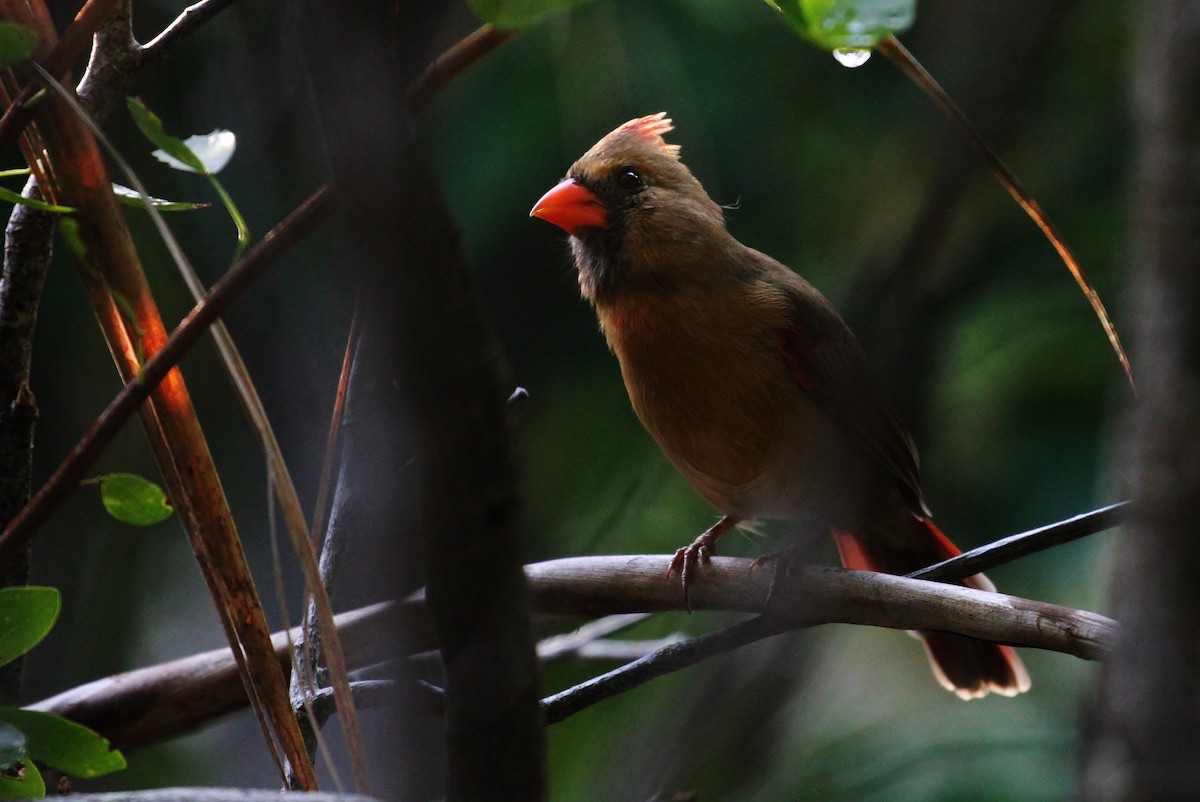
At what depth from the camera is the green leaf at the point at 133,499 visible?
4.10 feet

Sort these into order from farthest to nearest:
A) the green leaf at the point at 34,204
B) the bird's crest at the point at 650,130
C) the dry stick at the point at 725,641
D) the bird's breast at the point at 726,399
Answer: the bird's crest at the point at 650,130
the bird's breast at the point at 726,399
the dry stick at the point at 725,641
the green leaf at the point at 34,204

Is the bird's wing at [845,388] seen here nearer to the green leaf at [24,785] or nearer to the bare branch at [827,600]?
the bare branch at [827,600]

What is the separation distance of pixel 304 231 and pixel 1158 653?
812mm

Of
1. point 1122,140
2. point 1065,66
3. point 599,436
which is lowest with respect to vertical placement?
point 599,436

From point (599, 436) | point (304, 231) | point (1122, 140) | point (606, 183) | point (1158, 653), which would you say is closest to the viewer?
point (1158, 653)

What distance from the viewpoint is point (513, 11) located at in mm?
888

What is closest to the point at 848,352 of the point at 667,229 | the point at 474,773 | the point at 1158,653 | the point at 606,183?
Answer: the point at 667,229

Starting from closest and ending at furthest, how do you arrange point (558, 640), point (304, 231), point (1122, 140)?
point (304, 231) → point (558, 640) → point (1122, 140)

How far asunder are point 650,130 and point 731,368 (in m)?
0.67

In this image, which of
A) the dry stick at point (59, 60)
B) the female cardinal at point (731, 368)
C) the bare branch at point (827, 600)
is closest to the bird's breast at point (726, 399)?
the female cardinal at point (731, 368)

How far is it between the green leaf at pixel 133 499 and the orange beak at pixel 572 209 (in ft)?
4.87

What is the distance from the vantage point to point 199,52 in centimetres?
312

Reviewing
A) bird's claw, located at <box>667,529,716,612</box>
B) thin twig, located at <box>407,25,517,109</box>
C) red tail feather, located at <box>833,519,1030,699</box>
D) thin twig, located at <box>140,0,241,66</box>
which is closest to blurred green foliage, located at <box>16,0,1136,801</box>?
red tail feather, located at <box>833,519,1030,699</box>

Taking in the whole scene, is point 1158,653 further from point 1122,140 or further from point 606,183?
point 1122,140
